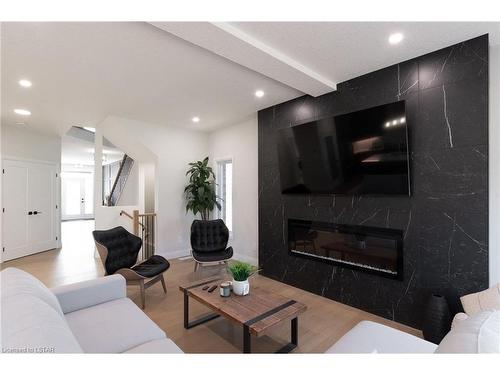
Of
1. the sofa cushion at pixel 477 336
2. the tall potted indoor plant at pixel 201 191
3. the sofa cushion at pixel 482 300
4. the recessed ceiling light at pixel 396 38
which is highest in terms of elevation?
the recessed ceiling light at pixel 396 38

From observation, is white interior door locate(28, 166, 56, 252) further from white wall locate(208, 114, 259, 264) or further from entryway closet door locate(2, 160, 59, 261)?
white wall locate(208, 114, 259, 264)

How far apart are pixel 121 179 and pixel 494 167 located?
7.86 meters

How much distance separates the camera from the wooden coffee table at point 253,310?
196 centimetres

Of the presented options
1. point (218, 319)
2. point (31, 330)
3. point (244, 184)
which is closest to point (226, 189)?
point (244, 184)

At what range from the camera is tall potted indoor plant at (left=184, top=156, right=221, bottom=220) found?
5203mm

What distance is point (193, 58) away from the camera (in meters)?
2.66

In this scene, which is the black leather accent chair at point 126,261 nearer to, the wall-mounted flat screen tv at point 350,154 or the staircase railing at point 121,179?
the wall-mounted flat screen tv at point 350,154

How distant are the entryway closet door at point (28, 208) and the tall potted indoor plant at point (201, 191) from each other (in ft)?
11.4

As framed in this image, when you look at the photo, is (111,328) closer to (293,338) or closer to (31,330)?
(31,330)

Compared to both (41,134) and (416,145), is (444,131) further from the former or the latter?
(41,134)

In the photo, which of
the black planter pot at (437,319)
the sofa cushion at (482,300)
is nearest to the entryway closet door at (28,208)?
the black planter pot at (437,319)

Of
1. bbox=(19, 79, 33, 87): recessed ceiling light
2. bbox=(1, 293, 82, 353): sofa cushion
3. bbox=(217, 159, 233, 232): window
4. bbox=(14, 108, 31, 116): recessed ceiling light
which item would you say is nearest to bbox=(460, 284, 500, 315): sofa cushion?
bbox=(1, 293, 82, 353): sofa cushion
